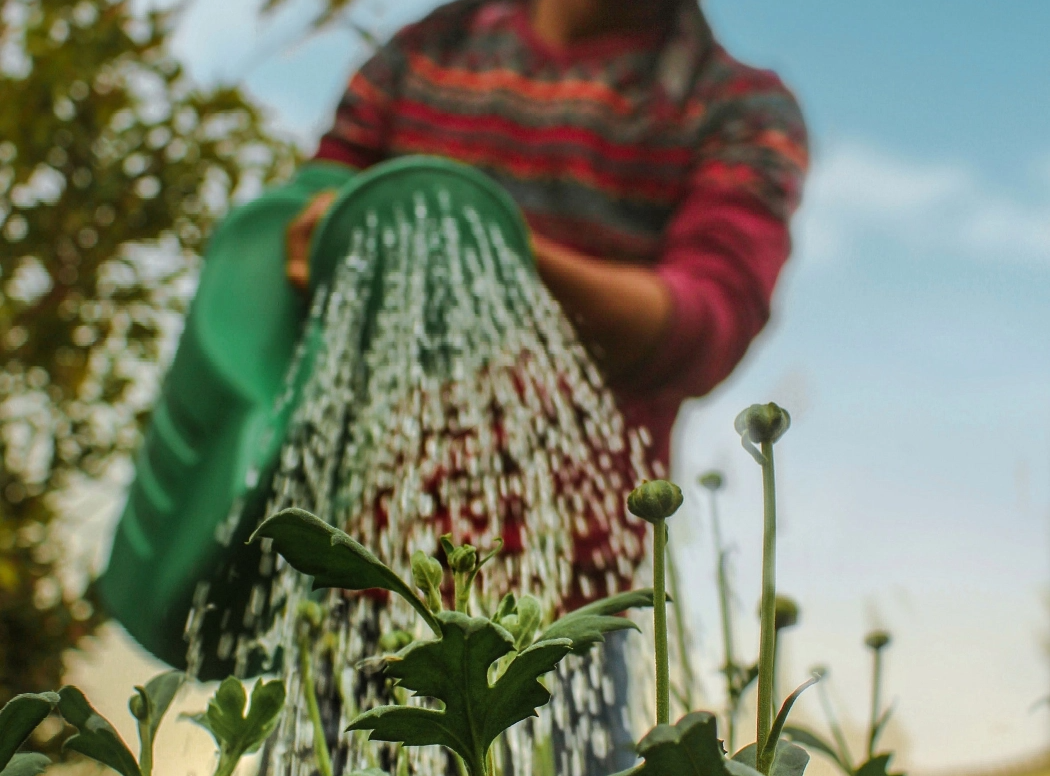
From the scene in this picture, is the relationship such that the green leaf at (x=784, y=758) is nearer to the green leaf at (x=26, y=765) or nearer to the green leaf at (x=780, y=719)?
the green leaf at (x=780, y=719)

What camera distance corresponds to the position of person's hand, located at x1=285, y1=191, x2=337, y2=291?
3.79 feet

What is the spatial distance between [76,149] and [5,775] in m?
2.04

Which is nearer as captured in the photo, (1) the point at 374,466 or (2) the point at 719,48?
(1) the point at 374,466

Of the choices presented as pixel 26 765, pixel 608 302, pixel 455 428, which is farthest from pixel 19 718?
pixel 608 302

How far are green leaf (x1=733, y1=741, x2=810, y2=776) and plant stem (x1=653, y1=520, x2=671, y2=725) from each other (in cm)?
2

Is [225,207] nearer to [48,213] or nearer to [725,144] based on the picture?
[48,213]

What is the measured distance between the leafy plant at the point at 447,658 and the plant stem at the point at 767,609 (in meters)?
0.03

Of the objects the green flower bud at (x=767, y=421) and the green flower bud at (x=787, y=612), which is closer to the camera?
the green flower bud at (x=767, y=421)

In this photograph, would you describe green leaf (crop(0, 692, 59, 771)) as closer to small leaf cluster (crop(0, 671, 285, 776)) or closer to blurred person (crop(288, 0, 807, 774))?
small leaf cluster (crop(0, 671, 285, 776))

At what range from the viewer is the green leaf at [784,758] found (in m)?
0.21

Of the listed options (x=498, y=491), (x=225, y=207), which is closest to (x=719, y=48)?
(x=498, y=491)

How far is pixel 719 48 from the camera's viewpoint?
1.50 m

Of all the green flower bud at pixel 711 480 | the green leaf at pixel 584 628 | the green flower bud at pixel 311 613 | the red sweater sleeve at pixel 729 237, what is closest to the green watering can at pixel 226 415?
the red sweater sleeve at pixel 729 237

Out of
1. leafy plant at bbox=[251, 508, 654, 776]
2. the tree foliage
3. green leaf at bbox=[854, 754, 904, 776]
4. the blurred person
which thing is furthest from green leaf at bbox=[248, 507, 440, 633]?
the tree foliage
